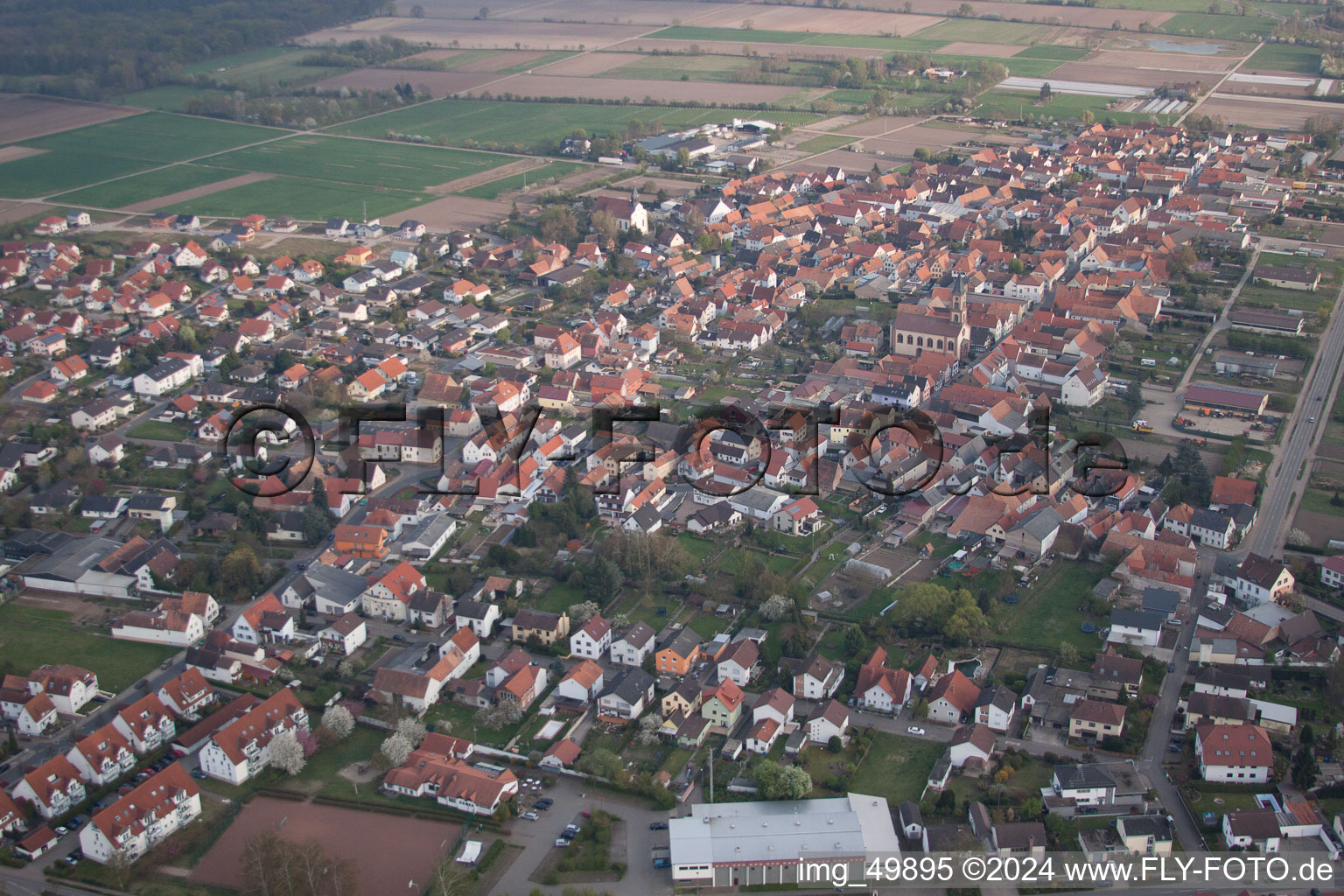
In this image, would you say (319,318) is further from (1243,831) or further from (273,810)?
(1243,831)

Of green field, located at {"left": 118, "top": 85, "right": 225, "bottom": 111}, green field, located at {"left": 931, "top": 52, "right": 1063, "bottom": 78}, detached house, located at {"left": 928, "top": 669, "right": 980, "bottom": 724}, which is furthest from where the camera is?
green field, located at {"left": 931, "top": 52, "right": 1063, "bottom": 78}

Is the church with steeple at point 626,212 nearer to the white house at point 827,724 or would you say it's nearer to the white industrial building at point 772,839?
the white house at point 827,724

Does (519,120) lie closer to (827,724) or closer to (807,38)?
(807,38)

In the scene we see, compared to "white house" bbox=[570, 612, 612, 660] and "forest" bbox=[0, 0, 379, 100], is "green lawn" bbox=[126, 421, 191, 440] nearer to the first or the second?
"white house" bbox=[570, 612, 612, 660]

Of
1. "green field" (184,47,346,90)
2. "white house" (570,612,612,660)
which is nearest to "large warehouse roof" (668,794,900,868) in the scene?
"white house" (570,612,612,660)

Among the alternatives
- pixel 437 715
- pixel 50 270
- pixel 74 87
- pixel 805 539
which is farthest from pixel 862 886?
pixel 74 87

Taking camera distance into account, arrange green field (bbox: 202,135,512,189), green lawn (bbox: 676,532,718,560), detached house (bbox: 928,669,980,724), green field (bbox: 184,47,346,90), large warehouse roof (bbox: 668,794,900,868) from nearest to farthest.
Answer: large warehouse roof (bbox: 668,794,900,868)
detached house (bbox: 928,669,980,724)
green lawn (bbox: 676,532,718,560)
green field (bbox: 202,135,512,189)
green field (bbox: 184,47,346,90)
